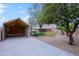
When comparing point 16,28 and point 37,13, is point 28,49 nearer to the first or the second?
point 16,28

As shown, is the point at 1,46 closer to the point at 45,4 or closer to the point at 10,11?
the point at 10,11

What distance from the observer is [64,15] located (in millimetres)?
2211

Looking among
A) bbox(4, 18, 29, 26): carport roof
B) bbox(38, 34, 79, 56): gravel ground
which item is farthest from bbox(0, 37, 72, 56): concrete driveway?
bbox(4, 18, 29, 26): carport roof

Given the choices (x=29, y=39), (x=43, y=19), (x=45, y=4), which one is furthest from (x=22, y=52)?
(x=45, y=4)

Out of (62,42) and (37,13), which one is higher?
(37,13)

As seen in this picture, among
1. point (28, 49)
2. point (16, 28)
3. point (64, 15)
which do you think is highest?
point (64, 15)

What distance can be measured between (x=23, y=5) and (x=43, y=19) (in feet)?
0.95

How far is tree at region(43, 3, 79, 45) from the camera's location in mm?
2193

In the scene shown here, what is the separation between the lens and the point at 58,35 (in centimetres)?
221

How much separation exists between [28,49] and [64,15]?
23.0 inches

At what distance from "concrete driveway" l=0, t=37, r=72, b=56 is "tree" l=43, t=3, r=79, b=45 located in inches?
9.1

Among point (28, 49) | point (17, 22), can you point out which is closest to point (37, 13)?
point (17, 22)

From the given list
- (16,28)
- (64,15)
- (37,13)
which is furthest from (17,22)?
(64,15)

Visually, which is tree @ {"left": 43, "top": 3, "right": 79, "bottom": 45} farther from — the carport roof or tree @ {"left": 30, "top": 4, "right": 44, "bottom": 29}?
the carport roof
